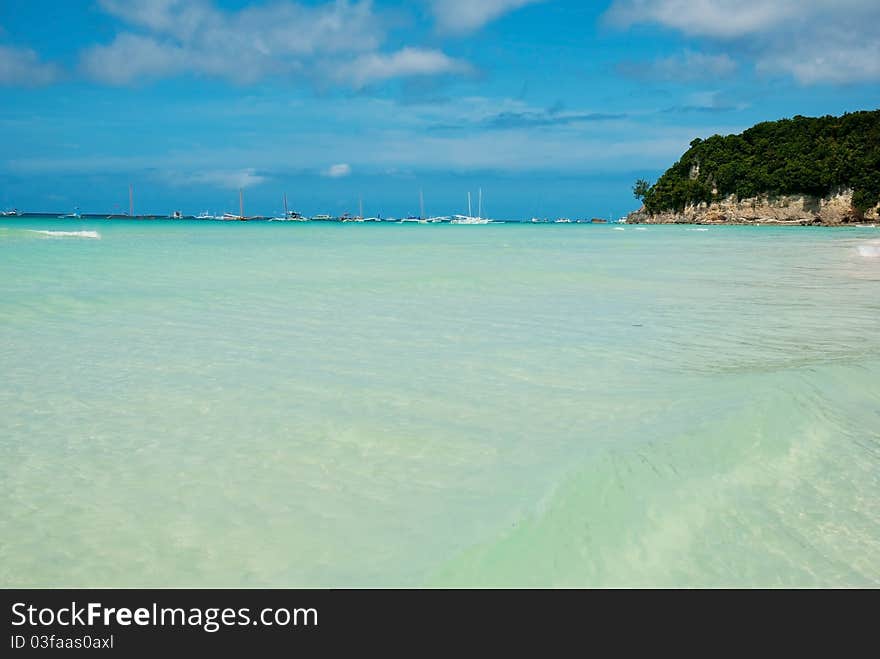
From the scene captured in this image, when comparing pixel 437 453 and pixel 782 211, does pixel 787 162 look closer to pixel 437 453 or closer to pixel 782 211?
pixel 782 211

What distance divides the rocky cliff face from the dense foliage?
1.06 metres

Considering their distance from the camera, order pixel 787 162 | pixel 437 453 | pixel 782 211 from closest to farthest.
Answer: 1. pixel 437 453
2. pixel 787 162
3. pixel 782 211

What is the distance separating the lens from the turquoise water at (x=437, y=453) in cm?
275

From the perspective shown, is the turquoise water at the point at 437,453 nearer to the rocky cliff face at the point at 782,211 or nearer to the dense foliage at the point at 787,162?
the dense foliage at the point at 787,162

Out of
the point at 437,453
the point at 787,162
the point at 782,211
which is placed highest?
the point at 787,162

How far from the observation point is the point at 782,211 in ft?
325

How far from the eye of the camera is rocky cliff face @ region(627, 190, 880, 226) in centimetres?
9200

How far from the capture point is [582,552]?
2840 millimetres

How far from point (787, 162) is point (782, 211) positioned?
A: 7.05 meters

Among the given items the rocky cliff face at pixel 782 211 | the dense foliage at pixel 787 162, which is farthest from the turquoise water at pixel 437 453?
the rocky cliff face at pixel 782 211

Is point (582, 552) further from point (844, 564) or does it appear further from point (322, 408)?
point (322, 408)

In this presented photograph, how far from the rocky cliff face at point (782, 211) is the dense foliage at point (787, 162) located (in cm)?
106


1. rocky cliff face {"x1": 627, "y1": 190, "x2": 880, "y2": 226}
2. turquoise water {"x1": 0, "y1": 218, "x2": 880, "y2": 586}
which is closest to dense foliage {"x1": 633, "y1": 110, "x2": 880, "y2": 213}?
rocky cliff face {"x1": 627, "y1": 190, "x2": 880, "y2": 226}

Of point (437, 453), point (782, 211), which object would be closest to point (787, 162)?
point (782, 211)
